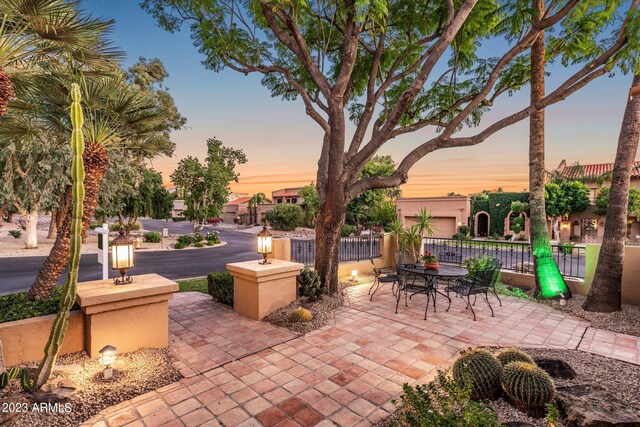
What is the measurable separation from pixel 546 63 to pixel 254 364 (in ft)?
30.9

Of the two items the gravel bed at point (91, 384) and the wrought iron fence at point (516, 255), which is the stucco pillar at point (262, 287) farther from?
the wrought iron fence at point (516, 255)

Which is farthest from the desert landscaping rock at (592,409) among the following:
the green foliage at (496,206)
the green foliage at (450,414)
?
the green foliage at (496,206)

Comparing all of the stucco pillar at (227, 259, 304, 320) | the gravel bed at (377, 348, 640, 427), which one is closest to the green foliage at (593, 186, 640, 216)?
the gravel bed at (377, 348, 640, 427)

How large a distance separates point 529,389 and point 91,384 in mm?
4472

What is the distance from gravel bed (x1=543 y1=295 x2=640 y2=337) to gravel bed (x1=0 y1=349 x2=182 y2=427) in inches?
275

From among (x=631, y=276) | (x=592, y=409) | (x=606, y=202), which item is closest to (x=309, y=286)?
(x=592, y=409)

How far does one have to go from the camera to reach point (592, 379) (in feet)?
11.4

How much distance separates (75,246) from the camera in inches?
103

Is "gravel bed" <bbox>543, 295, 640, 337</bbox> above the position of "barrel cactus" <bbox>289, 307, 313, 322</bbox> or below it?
below

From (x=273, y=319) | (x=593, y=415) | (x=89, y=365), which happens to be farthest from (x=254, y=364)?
(x=593, y=415)

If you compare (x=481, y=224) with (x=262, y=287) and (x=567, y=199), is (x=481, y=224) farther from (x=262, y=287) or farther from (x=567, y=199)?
(x=262, y=287)

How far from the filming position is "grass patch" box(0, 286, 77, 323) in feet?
11.8

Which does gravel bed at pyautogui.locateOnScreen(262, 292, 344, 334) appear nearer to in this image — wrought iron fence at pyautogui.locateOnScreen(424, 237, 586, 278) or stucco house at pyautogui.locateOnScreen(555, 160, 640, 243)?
wrought iron fence at pyautogui.locateOnScreen(424, 237, 586, 278)

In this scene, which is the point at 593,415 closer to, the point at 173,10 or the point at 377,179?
the point at 377,179
